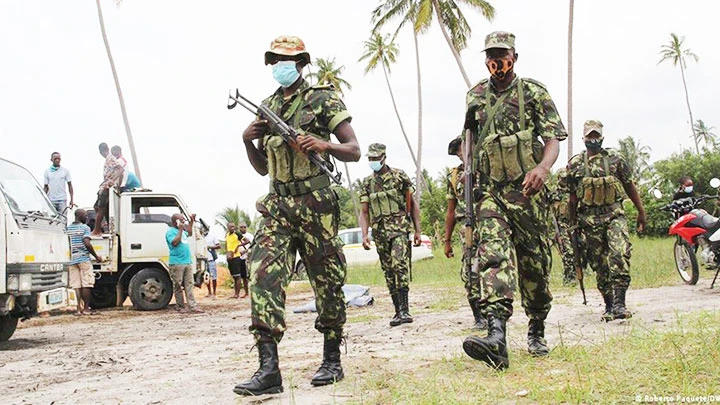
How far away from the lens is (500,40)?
4.62 m

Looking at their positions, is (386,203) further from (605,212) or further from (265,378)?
(265,378)

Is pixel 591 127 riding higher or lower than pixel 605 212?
higher

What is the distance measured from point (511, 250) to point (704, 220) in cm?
614

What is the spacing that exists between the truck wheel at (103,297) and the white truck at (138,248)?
0.72 meters

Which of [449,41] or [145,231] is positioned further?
[449,41]

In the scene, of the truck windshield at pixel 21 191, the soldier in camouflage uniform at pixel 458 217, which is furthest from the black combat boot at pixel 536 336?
the truck windshield at pixel 21 191

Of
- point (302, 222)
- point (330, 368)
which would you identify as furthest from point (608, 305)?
point (302, 222)

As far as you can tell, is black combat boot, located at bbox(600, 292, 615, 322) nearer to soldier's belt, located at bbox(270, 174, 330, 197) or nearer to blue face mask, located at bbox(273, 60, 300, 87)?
soldier's belt, located at bbox(270, 174, 330, 197)

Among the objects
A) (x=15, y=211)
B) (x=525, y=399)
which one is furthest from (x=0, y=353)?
(x=525, y=399)

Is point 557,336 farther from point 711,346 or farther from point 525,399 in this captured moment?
point 525,399

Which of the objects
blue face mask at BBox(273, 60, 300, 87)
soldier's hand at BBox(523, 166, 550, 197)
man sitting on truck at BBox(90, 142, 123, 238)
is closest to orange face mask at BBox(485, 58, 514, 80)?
soldier's hand at BBox(523, 166, 550, 197)

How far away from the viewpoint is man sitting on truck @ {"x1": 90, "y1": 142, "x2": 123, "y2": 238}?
1286 centimetres

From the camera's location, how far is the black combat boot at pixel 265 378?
3.98m

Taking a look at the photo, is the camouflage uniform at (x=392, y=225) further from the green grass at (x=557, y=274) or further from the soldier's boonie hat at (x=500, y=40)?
the green grass at (x=557, y=274)
